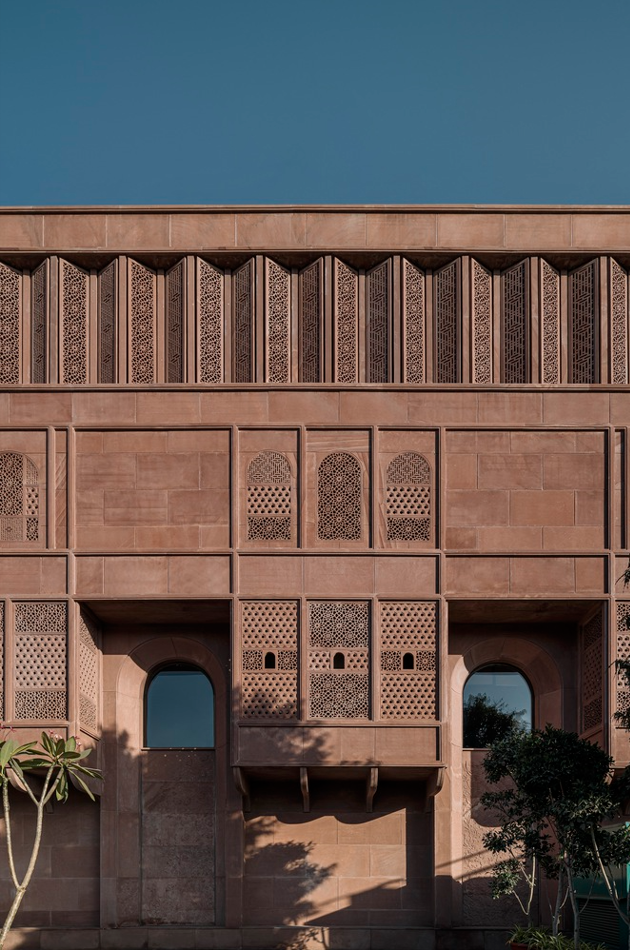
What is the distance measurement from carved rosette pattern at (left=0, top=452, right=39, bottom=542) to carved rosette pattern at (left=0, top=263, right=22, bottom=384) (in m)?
1.22

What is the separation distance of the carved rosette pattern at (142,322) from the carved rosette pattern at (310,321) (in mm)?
2176

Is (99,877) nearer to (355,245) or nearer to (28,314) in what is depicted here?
(28,314)

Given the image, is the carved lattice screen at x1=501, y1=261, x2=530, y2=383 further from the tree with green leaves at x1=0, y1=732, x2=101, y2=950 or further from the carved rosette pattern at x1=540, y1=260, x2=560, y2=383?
the tree with green leaves at x1=0, y1=732, x2=101, y2=950

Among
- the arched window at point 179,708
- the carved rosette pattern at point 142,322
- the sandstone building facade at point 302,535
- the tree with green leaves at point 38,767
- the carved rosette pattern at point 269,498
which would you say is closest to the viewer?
the tree with green leaves at point 38,767

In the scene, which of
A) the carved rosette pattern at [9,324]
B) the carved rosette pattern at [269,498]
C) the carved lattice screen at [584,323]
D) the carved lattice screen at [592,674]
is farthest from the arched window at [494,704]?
the carved rosette pattern at [9,324]

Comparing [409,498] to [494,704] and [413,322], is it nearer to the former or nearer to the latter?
[413,322]

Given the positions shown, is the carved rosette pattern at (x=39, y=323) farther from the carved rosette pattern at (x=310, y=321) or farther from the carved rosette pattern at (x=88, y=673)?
the carved rosette pattern at (x=310, y=321)

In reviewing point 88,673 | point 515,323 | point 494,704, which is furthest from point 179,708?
point 515,323

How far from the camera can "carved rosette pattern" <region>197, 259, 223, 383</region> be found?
17.0 metres

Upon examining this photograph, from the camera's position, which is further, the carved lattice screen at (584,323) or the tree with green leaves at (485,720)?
the tree with green leaves at (485,720)

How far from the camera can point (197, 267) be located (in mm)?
17125

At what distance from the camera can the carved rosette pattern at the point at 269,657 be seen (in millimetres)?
16141

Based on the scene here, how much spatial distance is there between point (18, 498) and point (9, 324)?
260 centimetres

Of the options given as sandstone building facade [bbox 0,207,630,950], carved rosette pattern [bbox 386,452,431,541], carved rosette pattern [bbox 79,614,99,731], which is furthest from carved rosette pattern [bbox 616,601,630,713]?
carved rosette pattern [bbox 79,614,99,731]
